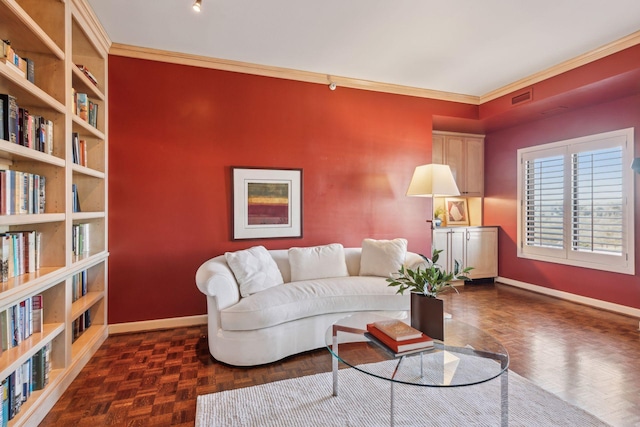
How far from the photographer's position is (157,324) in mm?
3469

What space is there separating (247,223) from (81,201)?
5.14ft

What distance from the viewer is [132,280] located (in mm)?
3408

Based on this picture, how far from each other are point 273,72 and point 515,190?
4.01 meters

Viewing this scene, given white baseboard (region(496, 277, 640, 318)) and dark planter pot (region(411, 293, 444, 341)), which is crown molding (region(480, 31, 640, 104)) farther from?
dark planter pot (region(411, 293, 444, 341))

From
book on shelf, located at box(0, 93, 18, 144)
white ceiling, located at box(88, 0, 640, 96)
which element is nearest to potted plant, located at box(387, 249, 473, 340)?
white ceiling, located at box(88, 0, 640, 96)

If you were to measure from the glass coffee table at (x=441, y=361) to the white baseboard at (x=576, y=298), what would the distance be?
3.04m

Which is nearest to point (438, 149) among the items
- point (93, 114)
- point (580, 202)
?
point (580, 202)

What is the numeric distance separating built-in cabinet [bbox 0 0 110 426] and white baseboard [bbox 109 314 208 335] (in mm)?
252

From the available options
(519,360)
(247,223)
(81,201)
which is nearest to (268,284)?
(247,223)

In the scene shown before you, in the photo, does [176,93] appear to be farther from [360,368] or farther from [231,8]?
[360,368]

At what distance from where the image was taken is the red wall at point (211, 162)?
3389 millimetres

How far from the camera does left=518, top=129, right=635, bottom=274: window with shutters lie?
391 cm

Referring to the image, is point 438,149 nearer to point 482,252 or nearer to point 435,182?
point 482,252

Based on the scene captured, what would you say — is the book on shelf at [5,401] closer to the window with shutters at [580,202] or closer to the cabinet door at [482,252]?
the cabinet door at [482,252]
